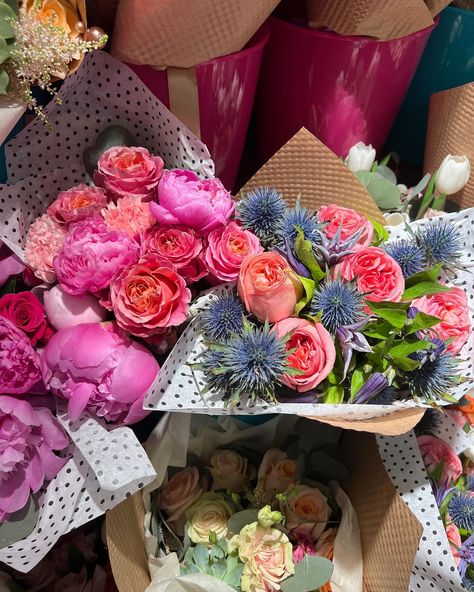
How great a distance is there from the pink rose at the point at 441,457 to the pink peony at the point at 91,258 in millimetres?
443

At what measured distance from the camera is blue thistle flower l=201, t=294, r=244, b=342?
0.56 m

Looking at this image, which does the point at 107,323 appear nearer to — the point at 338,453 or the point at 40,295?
the point at 40,295

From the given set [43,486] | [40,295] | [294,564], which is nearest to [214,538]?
[294,564]

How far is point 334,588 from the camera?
0.67 metres

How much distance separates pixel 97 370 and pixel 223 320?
0.41 ft

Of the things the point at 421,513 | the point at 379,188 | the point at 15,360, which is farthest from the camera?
the point at 379,188

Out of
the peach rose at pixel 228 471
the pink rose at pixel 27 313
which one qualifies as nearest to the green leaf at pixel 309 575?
the peach rose at pixel 228 471

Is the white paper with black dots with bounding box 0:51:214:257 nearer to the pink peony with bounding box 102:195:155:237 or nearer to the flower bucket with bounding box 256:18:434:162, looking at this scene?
the pink peony with bounding box 102:195:155:237

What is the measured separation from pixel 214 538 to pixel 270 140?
1.75 feet

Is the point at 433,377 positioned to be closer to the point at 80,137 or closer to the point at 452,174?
the point at 452,174

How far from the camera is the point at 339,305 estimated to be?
55 cm

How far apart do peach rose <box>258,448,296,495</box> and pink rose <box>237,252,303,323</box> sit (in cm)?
24

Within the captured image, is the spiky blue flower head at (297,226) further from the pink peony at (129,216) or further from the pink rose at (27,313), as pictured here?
the pink rose at (27,313)

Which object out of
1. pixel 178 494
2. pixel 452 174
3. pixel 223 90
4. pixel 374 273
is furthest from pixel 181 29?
pixel 178 494
